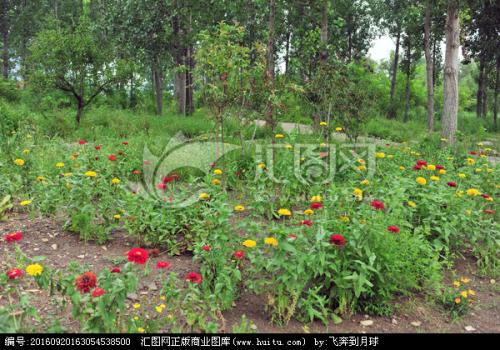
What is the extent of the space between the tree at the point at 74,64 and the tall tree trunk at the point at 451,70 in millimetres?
6945

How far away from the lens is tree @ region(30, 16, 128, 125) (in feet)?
34.0

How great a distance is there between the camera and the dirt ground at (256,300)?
301 centimetres

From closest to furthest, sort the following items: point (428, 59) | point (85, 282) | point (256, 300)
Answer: point (85, 282), point (256, 300), point (428, 59)

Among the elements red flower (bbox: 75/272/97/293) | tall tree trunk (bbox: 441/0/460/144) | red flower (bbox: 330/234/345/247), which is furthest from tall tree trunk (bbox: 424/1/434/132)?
red flower (bbox: 75/272/97/293)

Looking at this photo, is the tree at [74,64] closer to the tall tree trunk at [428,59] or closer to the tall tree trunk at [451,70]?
the tall tree trunk at [451,70]

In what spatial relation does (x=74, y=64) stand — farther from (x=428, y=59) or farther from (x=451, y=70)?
(x=428, y=59)

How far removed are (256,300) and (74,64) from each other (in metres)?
8.95

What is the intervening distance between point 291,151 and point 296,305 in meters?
2.94

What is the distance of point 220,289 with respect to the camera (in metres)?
2.96

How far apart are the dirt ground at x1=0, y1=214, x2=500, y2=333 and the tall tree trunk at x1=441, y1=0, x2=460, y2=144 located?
Result: 526 cm

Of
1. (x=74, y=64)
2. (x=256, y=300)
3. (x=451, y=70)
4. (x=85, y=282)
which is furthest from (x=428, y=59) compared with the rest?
(x=85, y=282)

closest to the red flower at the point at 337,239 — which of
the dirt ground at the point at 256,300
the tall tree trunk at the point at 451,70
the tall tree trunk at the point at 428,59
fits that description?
the dirt ground at the point at 256,300

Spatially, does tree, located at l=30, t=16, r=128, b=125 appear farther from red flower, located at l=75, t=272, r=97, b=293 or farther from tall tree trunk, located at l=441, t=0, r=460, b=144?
red flower, located at l=75, t=272, r=97, b=293

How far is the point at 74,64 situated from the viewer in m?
10.6
